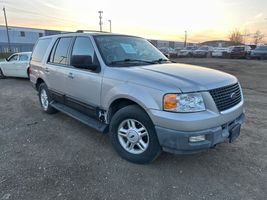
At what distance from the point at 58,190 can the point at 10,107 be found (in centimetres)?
478

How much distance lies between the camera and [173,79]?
114 inches

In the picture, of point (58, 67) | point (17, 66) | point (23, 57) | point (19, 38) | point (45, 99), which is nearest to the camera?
point (58, 67)

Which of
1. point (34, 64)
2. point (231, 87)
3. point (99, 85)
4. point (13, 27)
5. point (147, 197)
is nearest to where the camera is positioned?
point (147, 197)

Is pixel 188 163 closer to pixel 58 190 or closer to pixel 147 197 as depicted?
pixel 147 197

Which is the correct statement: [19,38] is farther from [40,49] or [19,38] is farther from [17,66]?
[40,49]

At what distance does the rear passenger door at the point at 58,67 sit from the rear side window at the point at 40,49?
1.62 feet

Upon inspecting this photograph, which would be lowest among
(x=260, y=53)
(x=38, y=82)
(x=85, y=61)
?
(x=38, y=82)

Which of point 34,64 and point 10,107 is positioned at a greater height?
point 34,64

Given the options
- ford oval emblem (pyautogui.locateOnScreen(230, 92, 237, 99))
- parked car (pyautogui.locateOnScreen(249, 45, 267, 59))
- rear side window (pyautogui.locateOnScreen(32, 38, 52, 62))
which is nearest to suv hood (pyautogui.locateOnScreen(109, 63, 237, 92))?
ford oval emblem (pyautogui.locateOnScreen(230, 92, 237, 99))

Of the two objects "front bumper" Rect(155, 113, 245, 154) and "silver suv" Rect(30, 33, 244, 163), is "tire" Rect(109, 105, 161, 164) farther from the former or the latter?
"front bumper" Rect(155, 113, 245, 154)

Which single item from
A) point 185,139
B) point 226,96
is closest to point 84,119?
point 185,139

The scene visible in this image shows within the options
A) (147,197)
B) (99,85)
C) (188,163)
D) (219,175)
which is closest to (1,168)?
(99,85)

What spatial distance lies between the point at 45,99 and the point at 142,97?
367 cm

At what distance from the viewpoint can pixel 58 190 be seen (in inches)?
108
